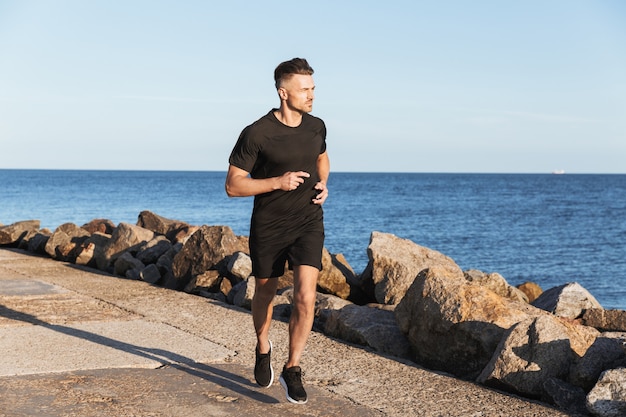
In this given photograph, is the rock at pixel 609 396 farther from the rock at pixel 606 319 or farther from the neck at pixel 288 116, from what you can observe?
the rock at pixel 606 319

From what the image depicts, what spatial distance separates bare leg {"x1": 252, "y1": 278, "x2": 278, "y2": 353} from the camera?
5.53m

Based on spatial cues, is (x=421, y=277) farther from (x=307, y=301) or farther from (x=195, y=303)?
(x=195, y=303)

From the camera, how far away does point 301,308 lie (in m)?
5.25

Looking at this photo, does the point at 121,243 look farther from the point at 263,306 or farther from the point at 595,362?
the point at 595,362

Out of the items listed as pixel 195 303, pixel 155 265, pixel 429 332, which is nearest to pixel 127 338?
pixel 195 303

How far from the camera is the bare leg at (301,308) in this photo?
5.23 m

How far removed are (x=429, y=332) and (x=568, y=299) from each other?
3.43m

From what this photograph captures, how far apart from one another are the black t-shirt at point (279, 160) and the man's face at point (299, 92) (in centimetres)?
15

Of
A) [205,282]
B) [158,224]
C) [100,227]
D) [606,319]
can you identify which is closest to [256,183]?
[205,282]

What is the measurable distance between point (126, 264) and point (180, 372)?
528cm

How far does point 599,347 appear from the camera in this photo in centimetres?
547

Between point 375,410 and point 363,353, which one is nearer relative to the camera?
point 375,410

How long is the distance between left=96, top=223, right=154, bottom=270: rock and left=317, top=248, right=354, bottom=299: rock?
3442 millimetres

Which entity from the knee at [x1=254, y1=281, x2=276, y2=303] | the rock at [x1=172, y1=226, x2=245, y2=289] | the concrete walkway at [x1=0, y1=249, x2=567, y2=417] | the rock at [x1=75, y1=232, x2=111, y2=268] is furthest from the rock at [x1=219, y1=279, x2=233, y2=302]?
the knee at [x1=254, y1=281, x2=276, y2=303]
